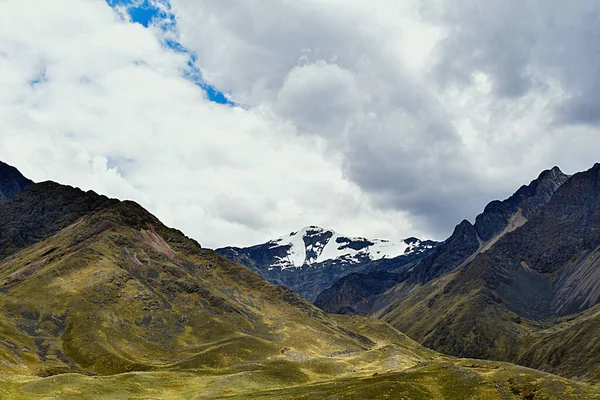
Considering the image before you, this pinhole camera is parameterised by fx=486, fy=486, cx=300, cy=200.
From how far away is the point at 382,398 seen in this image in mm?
81312

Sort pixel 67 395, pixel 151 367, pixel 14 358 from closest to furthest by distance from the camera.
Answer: pixel 67 395 < pixel 14 358 < pixel 151 367

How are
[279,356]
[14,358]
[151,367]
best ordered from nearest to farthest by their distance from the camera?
[14,358] → [151,367] → [279,356]

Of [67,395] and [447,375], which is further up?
[447,375]

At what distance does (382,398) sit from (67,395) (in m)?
52.4

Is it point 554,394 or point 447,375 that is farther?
point 447,375

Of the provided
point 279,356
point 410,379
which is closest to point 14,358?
point 279,356

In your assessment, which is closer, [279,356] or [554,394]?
[554,394]

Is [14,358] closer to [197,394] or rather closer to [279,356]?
[197,394]

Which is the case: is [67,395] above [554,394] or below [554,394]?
below

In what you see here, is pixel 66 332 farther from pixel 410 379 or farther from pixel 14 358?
pixel 410 379

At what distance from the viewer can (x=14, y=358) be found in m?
140

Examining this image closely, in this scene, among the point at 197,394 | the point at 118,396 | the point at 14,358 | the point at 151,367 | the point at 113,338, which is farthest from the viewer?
the point at 113,338

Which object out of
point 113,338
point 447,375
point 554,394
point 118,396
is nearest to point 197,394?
point 118,396

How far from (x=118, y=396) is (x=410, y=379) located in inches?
2200
